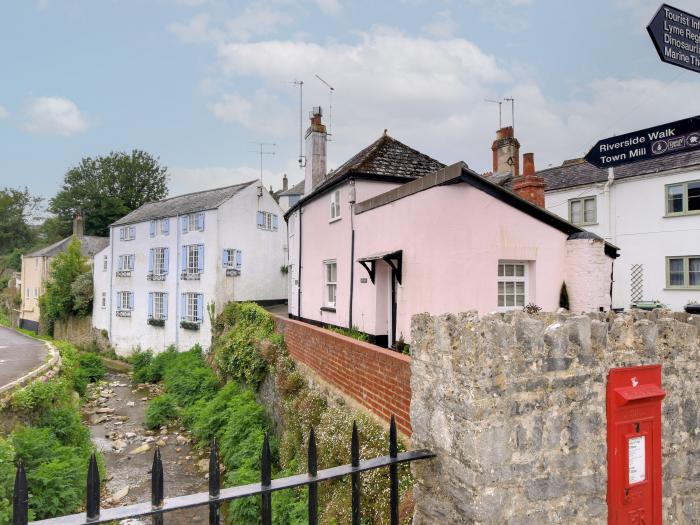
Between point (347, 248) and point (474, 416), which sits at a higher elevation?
point (347, 248)

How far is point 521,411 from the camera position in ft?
9.28

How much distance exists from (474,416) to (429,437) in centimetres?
58

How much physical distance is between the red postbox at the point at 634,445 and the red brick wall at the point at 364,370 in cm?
303

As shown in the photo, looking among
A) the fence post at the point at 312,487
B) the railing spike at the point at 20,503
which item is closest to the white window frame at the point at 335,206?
the fence post at the point at 312,487

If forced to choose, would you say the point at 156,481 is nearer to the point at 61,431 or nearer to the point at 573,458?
the point at 573,458

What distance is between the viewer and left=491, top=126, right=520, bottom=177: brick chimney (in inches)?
938

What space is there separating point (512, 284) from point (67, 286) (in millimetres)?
36345

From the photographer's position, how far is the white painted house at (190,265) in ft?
86.9

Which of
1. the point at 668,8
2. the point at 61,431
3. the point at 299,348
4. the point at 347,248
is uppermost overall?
the point at 668,8

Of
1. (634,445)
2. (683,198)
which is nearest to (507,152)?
(683,198)

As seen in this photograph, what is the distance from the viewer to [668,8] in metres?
5.34

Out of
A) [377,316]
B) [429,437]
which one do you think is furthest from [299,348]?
[429,437]

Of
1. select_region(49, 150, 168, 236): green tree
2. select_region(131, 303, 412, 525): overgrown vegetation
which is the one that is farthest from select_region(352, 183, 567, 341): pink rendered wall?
select_region(49, 150, 168, 236): green tree

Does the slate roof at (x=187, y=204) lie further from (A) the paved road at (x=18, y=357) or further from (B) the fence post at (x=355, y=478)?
(B) the fence post at (x=355, y=478)
